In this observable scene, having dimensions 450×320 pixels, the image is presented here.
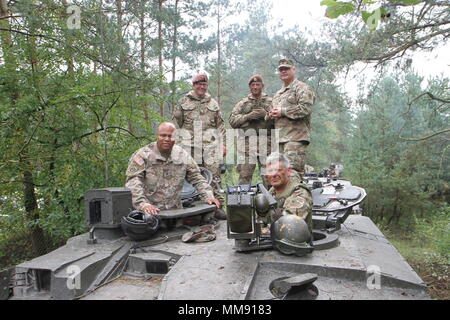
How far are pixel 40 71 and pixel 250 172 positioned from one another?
366 centimetres

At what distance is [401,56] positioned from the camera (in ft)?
26.5

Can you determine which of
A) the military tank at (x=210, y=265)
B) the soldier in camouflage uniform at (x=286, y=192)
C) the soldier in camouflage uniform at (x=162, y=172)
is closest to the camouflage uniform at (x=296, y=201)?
the soldier in camouflage uniform at (x=286, y=192)

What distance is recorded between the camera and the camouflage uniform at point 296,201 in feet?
11.1

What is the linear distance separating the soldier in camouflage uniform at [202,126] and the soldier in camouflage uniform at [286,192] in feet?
7.53

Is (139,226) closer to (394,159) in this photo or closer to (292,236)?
(292,236)

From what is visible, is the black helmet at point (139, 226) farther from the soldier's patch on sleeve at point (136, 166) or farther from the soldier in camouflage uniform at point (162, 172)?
the soldier's patch on sleeve at point (136, 166)

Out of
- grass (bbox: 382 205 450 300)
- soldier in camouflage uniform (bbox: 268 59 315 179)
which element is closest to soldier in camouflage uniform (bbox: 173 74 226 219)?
soldier in camouflage uniform (bbox: 268 59 315 179)

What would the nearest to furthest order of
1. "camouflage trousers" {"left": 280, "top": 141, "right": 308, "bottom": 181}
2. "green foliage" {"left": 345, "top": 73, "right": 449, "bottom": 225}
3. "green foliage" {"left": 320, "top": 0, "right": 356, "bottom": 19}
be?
"green foliage" {"left": 320, "top": 0, "right": 356, "bottom": 19}
"camouflage trousers" {"left": 280, "top": 141, "right": 308, "bottom": 181}
"green foliage" {"left": 345, "top": 73, "right": 449, "bottom": 225}

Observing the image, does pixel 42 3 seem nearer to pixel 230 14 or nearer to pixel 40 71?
pixel 40 71

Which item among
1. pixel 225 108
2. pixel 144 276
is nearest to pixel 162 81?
pixel 144 276

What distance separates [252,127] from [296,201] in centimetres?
264

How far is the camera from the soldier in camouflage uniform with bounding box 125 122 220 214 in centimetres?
432

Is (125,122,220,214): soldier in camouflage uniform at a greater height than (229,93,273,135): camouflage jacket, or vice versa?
(229,93,273,135): camouflage jacket

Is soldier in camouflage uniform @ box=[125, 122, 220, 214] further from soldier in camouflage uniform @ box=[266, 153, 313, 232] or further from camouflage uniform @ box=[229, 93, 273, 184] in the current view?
camouflage uniform @ box=[229, 93, 273, 184]
